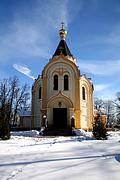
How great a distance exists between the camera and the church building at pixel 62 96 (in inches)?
1247

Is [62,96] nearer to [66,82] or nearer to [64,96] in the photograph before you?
[64,96]

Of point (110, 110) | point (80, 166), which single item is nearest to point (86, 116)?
point (80, 166)

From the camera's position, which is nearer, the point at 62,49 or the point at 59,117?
the point at 59,117

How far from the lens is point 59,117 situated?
31.9 meters

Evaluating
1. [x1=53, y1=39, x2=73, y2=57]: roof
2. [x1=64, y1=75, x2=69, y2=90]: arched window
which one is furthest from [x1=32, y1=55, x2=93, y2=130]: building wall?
[x1=53, y1=39, x2=73, y2=57]: roof

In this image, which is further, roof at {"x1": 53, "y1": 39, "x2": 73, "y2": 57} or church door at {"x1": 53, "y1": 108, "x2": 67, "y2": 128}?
roof at {"x1": 53, "y1": 39, "x2": 73, "y2": 57}

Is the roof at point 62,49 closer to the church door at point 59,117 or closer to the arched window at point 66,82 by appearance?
the arched window at point 66,82

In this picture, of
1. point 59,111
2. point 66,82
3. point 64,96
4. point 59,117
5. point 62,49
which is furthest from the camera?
point 62,49

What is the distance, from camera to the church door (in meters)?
31.7

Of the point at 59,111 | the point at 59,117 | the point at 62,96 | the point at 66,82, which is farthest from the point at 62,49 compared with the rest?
the point at 59,117

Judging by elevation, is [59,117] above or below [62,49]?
below

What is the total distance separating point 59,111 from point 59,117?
2.52 ft

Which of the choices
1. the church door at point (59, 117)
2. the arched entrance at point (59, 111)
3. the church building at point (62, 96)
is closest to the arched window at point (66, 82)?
the church building at point (62, 96)

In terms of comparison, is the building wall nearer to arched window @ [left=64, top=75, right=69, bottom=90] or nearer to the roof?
arched window @ [left=64, top=75, right=69, bottom=90]
